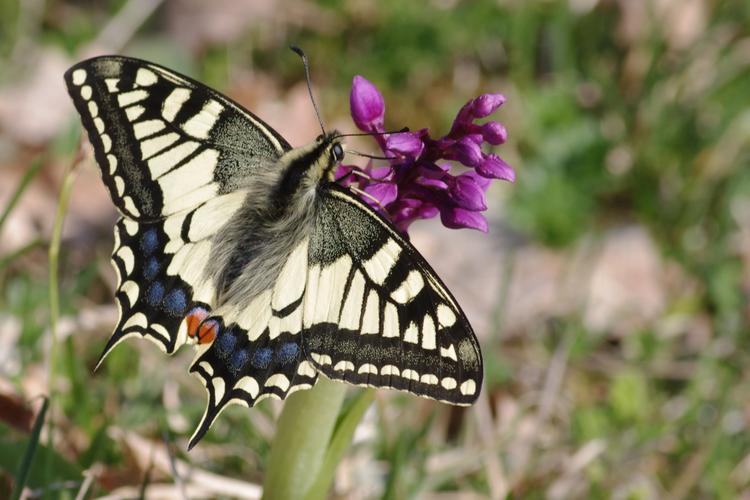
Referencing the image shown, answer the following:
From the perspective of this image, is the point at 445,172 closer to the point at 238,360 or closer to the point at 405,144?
the point at 405,144

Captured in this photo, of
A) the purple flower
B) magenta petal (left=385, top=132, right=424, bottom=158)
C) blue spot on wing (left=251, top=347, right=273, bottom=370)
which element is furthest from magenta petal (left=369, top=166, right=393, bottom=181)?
blue spot on wing (left=251, top=347, right=273, bottom=370)

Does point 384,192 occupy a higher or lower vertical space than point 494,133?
lower

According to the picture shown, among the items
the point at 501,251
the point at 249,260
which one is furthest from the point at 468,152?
the point at 501,251

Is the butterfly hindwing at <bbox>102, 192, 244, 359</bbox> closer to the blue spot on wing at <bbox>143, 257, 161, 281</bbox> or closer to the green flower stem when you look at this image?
the blue spot on wing at <bbox>143, 257, 161, 281</bbox>

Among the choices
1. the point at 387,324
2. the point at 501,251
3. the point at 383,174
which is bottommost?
the point at 387,324

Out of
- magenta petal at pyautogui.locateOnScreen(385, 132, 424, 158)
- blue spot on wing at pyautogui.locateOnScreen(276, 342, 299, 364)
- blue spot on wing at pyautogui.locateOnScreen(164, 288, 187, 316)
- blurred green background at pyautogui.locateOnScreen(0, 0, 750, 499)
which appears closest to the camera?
magenta petal at pyautogui.locateOnScreen(385, 132, 424, 158)

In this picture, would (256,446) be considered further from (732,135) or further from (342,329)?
(732,135)

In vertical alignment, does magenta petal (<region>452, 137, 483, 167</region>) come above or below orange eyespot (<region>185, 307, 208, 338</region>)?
above
